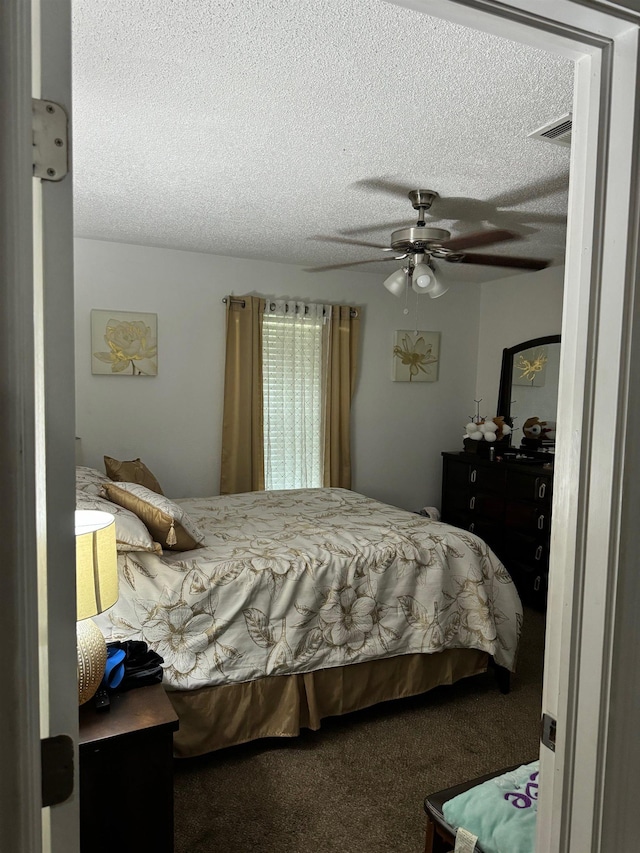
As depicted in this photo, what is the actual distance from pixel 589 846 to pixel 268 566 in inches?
71.2

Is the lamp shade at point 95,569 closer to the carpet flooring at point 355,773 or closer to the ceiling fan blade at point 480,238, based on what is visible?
the carpet flooring at point 355,773

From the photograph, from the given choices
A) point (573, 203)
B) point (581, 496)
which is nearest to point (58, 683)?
point (581, 496)

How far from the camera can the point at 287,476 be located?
5.04 metres

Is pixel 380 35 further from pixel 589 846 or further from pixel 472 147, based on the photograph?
pixel 589 846

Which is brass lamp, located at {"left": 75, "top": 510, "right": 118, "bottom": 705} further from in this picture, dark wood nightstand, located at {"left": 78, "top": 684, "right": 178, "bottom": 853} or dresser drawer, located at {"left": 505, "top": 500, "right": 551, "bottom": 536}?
dresser drawer, located at {"left": 505, "top": 500, "right": 551, "bottom": 536}

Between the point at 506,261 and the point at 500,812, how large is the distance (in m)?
3.77

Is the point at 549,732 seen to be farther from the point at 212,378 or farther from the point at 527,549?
the point at 212,378

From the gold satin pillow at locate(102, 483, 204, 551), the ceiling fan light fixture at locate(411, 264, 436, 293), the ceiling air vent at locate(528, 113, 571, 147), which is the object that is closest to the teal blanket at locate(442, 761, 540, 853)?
the gold satin pillow at locate(102, 483, 204, 551)

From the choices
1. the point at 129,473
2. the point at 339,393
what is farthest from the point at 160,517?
the point at 339,393

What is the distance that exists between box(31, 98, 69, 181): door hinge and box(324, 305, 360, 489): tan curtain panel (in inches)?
171

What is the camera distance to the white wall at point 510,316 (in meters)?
4.90

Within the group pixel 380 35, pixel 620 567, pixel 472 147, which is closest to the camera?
pixel 620 567

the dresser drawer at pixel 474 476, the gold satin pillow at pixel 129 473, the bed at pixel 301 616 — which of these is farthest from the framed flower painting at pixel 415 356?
the gold satin pillow at pixel 129 473

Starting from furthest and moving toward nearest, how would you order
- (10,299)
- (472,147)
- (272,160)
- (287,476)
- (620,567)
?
(287,476) < (272,160) < (472,147) < (620,567) < (10,299)
